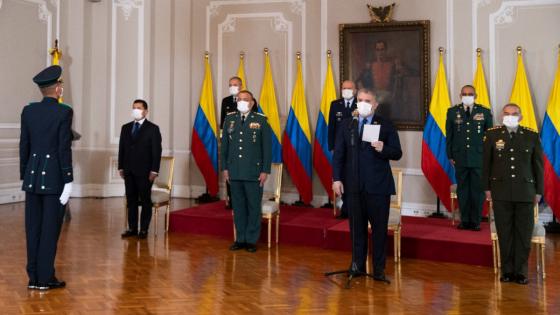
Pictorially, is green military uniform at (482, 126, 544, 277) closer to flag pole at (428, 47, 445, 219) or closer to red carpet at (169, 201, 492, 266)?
red carpet at (169, 201, 492, 266)

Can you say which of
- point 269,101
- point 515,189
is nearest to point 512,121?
point 515,189

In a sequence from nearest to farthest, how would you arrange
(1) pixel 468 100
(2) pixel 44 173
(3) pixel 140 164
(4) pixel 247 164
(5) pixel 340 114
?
1. (2) pixel 44 173
2. (4) pixel 247 164
3. (3) pixel 140 164
4. (1) pixel 468 100
5. (5) pixel 340 114

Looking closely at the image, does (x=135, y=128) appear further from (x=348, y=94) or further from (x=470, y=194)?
(x=470, y=194)

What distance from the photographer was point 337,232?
6172 mm

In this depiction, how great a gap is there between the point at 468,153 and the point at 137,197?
3911 mm

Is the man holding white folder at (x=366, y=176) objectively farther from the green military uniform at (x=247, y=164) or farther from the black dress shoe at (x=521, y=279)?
the green military uniform at (x=247, y=164)

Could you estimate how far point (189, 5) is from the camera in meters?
10.1

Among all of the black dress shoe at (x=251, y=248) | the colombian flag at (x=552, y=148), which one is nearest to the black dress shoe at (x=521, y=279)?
the black dress shoe at (x=251, y=248)

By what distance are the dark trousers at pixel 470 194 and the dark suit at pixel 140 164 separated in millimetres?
3557

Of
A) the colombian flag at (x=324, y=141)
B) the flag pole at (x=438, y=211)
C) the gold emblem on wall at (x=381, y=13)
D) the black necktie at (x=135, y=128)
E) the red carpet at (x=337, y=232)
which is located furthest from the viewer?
the colombian flag at (x=324, y=141)

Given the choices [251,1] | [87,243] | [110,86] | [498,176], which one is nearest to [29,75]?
[110,86]

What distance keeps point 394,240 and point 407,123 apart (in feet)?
10.2

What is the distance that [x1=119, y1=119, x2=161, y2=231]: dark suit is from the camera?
256 inches

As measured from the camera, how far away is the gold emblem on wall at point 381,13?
8438 millimetres
